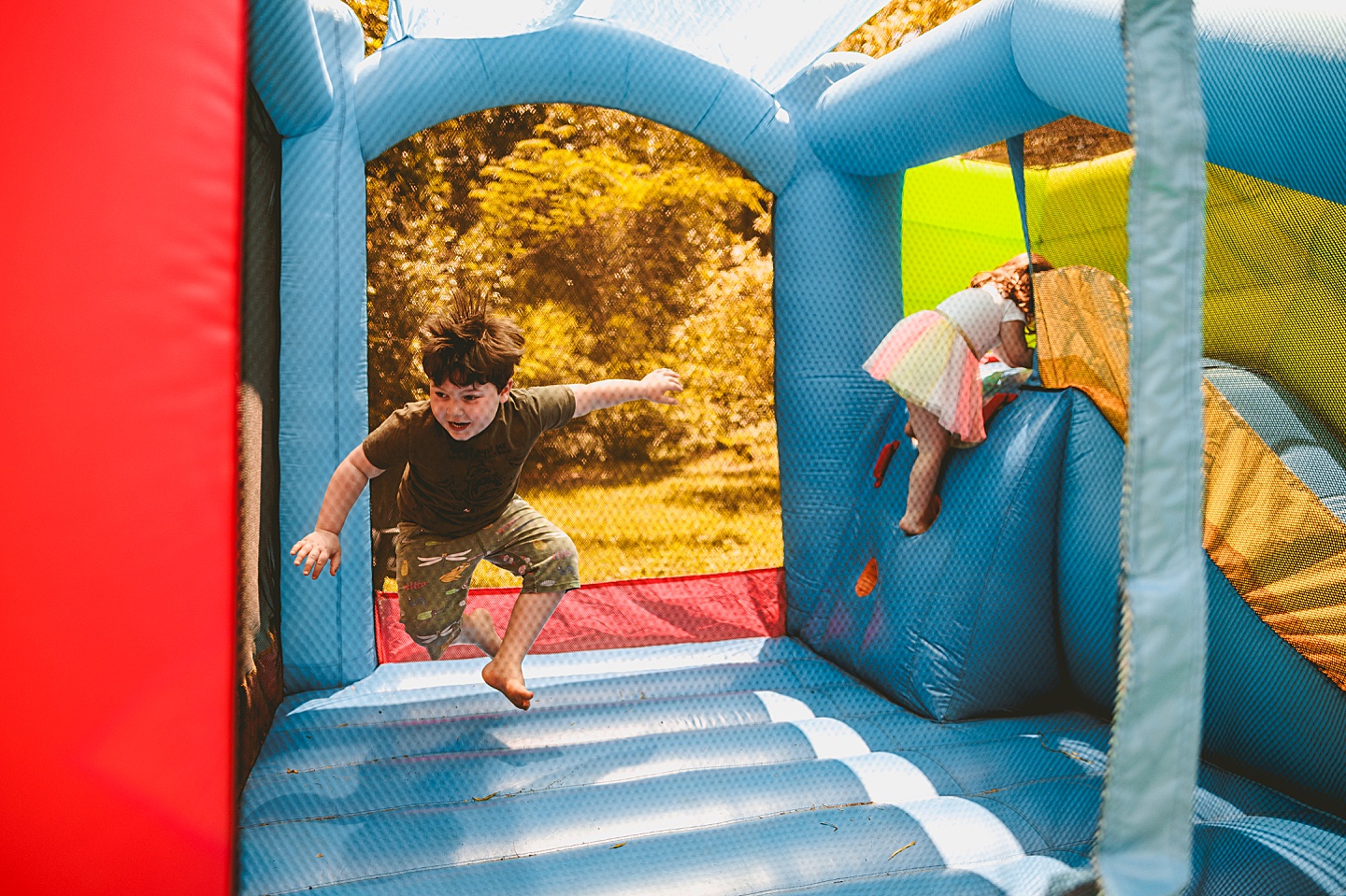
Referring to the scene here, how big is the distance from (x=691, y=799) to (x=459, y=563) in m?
0.60

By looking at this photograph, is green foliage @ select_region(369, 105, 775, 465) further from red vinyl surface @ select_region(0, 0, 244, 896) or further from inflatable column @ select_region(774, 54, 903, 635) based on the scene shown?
red vinyl surface @ select_region(0, 0, 244, 896)

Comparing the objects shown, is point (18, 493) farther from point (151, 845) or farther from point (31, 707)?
point (151, 845)

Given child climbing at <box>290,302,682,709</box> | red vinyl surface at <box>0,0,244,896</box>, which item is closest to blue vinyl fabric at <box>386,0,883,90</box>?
child climbing at <box>290,302,682,709</box>

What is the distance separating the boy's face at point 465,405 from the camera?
150 cm

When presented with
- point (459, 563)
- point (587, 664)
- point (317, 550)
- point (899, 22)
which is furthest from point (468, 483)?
point (899, 22)

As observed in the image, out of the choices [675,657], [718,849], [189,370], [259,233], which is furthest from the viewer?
[675,657]

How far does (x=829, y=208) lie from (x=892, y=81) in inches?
13.9

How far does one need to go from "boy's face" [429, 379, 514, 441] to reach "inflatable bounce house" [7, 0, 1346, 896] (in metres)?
0.33

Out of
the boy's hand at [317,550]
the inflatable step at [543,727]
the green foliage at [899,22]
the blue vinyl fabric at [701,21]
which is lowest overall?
the inflatable step at [543,727]

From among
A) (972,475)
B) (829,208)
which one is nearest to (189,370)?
(972,475)

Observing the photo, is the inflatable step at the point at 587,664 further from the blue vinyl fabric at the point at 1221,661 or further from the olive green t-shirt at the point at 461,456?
the blue vinyl fabric at the point at 1221,661

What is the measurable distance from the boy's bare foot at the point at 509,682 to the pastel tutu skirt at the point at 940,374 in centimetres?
89

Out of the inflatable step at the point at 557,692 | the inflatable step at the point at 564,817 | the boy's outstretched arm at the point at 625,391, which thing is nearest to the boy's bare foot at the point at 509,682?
the inflatable step at the point at 557,692

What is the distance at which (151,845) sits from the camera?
24.1 inches
